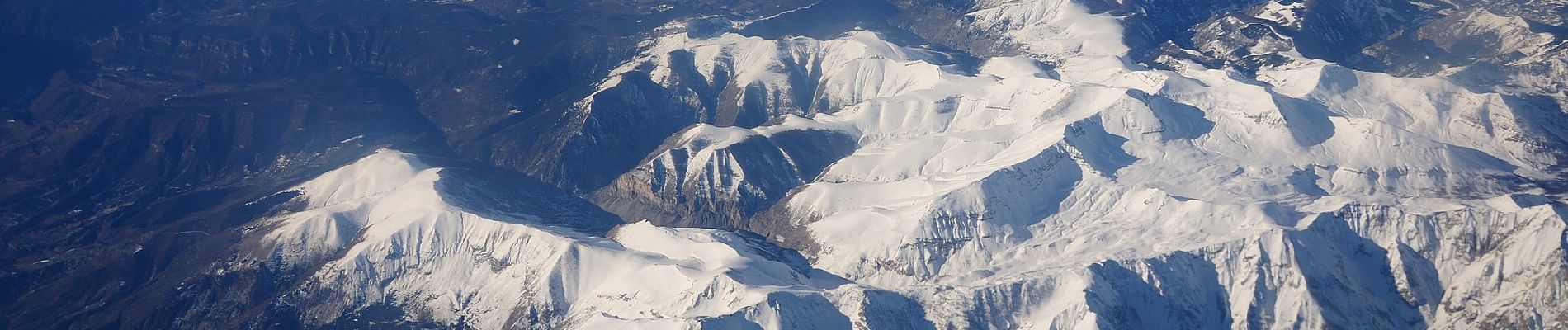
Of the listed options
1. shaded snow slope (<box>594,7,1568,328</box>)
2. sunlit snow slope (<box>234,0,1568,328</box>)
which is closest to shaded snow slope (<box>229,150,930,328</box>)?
sunlit snow slope (<box>234,0,1568,328</box>)

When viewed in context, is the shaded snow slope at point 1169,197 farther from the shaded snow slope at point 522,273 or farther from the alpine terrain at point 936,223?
the shaded snow slope at point 522,273

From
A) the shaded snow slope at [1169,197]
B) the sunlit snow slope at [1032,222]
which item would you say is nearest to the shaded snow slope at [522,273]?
the sunlit snow slope at [1032,222]

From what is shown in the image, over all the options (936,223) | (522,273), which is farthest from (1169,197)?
(522,273)

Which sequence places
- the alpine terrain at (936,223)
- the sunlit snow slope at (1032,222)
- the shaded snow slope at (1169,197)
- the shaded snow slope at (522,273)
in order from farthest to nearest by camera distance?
the alpine terrain at (936,223) < the shaded snow slope at (1169,197) < the sunlit snow slope at (1032,222) < the shaded snow slope at (522,273)

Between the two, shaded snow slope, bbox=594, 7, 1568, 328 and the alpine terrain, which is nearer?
shaded snow slope, bbox=594, 7, 1568, 328

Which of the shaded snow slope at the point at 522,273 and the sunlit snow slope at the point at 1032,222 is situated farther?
the sunlit snow slope at the point at 1032,222

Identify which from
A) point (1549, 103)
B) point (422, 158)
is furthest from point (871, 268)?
point (1549, 103)

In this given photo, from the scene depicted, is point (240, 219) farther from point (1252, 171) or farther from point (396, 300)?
point (1252, 171)

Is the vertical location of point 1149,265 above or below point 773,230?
above

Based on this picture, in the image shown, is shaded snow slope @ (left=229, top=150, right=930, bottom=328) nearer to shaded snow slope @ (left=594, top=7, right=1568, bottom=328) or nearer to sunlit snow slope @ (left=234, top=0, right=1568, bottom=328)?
sunlit snow slope @ (left=234, top=0, right=1568, bottom=328)

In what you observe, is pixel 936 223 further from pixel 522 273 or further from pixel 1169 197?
pixel 522 273

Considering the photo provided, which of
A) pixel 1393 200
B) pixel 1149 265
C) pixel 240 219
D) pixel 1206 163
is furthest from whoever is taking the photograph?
pixel 240 219
